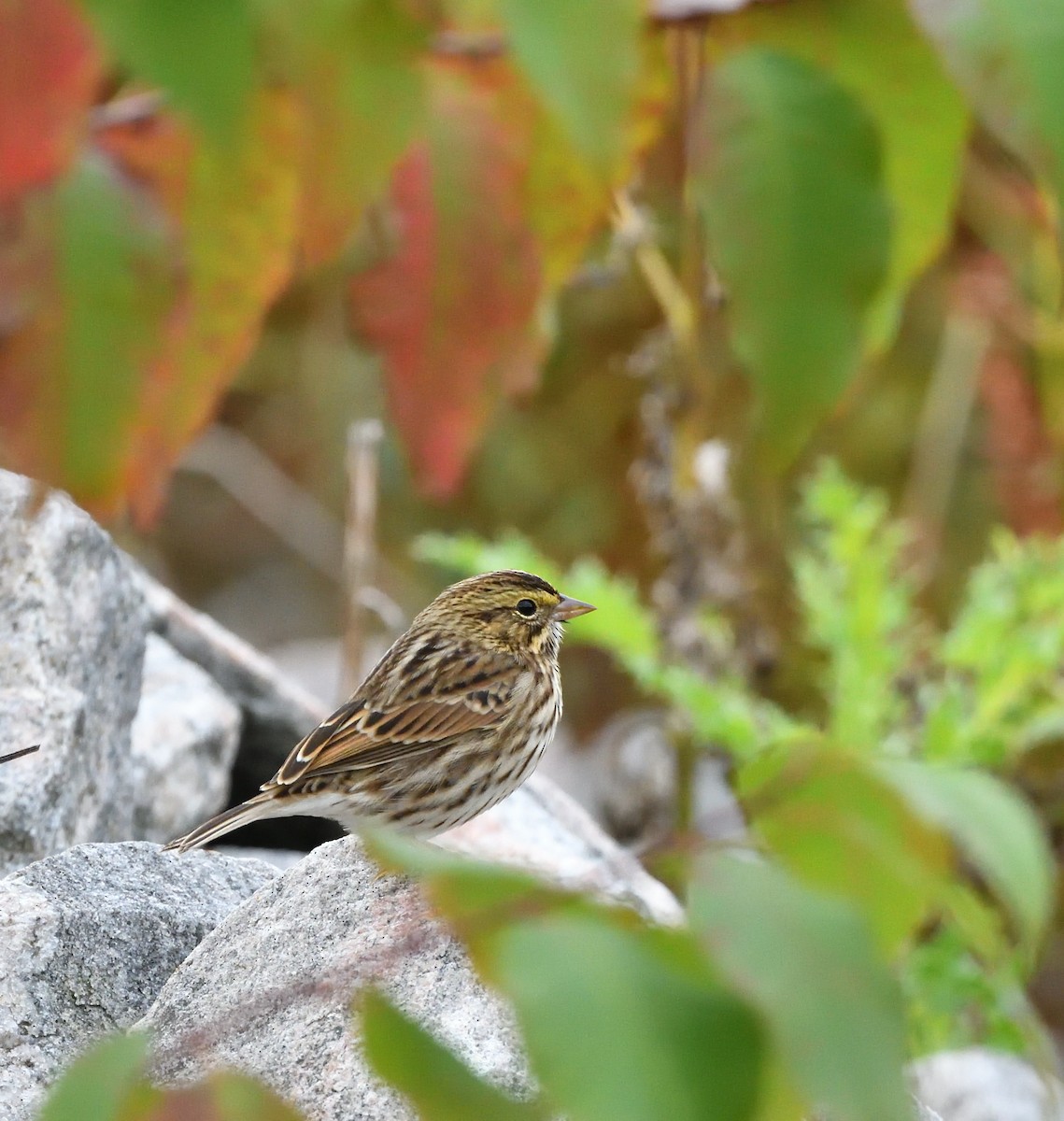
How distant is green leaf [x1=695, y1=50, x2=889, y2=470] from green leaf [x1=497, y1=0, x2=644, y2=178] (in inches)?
2.3

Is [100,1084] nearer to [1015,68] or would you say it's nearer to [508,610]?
[1015,68]

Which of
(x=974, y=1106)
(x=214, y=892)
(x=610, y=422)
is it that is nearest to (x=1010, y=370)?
(x=610, y=422)

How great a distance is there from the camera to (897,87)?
0.84m

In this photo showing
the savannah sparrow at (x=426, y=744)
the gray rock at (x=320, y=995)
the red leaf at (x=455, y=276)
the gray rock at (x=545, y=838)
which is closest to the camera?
the red leaf at (x=455, y=276)

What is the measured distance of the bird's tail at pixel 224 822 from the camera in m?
2.66

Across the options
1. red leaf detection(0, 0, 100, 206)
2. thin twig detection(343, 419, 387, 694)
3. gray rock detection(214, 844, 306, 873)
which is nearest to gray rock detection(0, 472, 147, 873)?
gray rock detection(214, 844, 306, 873)

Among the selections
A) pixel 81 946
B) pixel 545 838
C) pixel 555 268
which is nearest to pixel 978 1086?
pixel 545 838

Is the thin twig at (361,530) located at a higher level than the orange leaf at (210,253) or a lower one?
lower

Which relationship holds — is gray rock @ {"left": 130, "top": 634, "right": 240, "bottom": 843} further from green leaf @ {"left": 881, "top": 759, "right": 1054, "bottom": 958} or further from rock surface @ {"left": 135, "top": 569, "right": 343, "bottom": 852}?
green leaf @ {"left": 881, "top": 759, "right": 1054, "bottom": 958}

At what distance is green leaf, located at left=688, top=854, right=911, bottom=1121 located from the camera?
2.11ft

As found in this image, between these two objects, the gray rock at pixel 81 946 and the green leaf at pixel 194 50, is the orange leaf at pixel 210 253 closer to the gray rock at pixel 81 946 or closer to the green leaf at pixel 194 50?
the green leaf at pixel 194 50

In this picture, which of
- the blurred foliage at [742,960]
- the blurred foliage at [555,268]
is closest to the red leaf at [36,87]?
the blurred foliage at [555,268]

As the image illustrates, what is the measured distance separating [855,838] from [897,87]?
351 millimetres

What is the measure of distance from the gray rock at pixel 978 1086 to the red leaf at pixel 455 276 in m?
2.63
